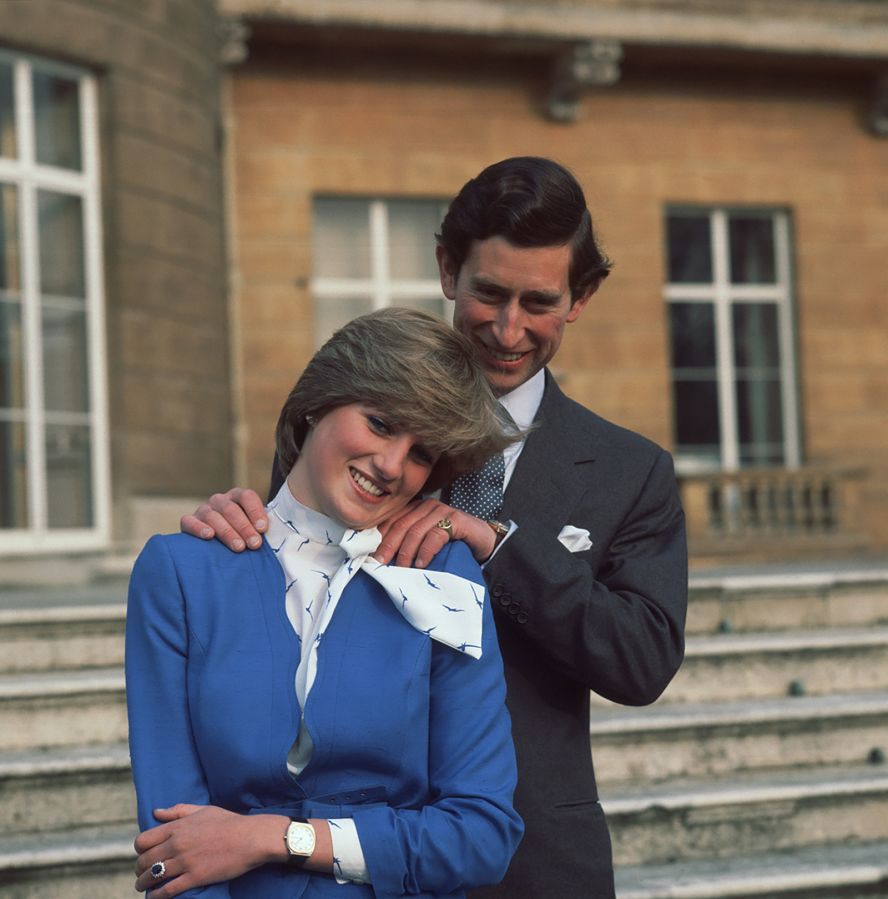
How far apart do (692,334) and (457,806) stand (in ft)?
26.7

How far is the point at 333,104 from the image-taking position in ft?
28.7

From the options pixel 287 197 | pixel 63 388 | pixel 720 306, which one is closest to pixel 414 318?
pixel 63 388

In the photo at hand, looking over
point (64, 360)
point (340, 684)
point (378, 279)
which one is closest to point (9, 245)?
point (64, 360)

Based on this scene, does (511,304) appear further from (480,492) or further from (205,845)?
(205,845)

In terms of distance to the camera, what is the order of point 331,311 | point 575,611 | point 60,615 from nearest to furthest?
point 575,611 → point 60,615 → point 331,311

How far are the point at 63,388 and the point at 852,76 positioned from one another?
229 inches

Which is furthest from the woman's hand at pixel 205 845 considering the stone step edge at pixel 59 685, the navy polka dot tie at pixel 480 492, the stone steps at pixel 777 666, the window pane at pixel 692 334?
the window pane at pixel 692 334

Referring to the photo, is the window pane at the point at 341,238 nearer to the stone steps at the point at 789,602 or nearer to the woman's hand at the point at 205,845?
the stone steps at the point at 789,602

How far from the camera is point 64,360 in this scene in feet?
23.2

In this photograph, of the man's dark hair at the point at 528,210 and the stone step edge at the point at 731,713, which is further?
the stone step edge at the point at 731,713

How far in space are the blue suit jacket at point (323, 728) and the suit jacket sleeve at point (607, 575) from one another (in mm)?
177

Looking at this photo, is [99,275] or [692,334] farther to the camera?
[692,334]

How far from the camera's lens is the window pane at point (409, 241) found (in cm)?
895

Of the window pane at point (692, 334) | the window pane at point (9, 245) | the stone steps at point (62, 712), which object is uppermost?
the window pane at point (9, 245)
